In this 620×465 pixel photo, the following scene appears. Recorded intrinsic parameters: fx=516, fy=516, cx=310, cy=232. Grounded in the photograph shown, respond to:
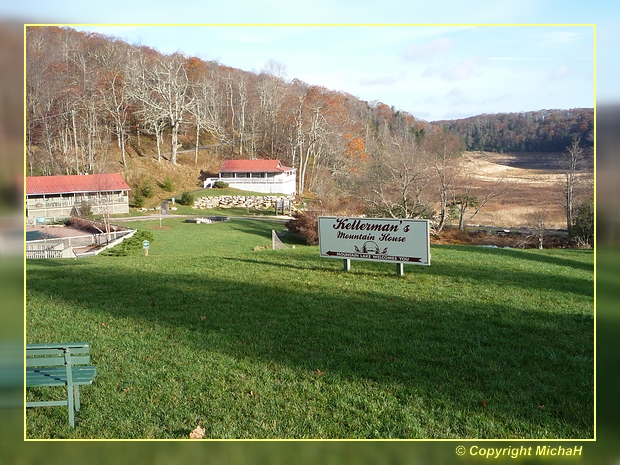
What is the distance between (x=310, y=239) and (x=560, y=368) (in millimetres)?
16928

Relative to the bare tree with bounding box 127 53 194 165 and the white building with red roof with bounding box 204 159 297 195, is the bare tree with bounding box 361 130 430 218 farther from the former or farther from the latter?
the bare tree with bounding box 127 53 194 165

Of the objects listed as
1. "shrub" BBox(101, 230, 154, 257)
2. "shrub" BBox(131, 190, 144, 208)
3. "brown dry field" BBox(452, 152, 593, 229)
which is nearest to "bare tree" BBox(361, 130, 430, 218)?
"brown dry field" BBox(452, 152, 593, 229)

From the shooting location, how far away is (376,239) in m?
9.05

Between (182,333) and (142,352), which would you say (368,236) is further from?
(142,352)

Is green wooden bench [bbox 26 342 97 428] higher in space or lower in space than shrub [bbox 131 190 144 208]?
lower

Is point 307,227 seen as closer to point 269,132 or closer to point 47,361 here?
point 269,132

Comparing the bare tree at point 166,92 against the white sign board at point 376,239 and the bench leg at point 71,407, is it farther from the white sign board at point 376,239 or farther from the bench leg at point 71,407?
the bench leg at point 71,407

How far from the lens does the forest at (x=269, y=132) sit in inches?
941

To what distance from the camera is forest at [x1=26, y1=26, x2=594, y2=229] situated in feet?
78.4

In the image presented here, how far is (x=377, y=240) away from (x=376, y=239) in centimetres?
2

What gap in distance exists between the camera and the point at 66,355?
3.52 meters

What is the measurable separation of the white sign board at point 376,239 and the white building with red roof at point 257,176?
21.4 meters

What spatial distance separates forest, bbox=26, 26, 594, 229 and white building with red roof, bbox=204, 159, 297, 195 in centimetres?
124

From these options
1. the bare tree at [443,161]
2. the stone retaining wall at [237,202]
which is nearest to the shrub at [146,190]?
the stone retaining wall at [237,202]
